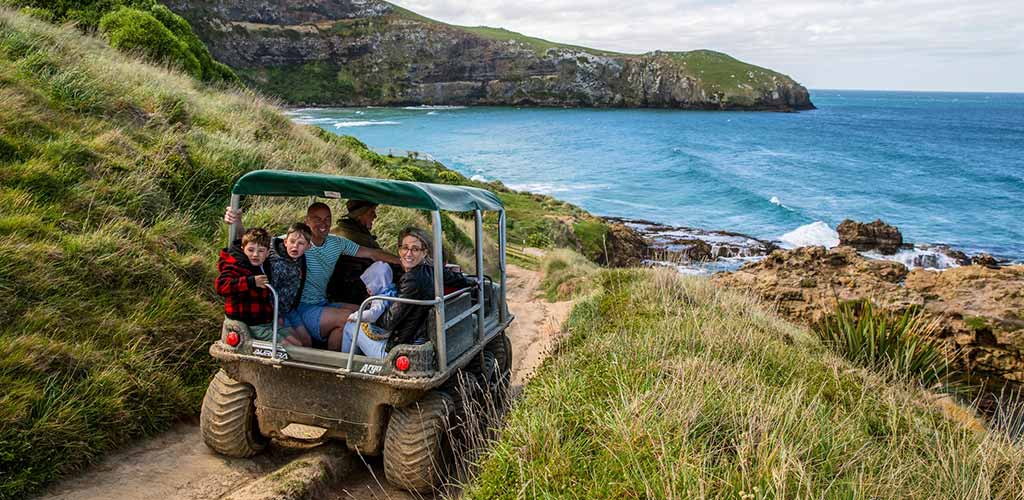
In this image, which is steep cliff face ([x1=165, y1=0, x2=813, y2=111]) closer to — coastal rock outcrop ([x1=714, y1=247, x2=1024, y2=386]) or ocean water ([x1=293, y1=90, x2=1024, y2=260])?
ocean water ([x1=293, y1=90, x2=1024, y2=260])

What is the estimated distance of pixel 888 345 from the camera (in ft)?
31.9

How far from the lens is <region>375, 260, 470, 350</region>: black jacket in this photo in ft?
17.7

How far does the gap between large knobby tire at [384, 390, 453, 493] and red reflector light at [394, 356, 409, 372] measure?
37cm

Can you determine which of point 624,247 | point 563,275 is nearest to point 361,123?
point 624,247

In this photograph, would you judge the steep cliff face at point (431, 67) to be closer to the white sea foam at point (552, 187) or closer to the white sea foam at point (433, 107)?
the white sea foam at point (433, 107)

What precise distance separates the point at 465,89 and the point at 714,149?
67.3m

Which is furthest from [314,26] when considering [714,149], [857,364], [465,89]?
[857,364]

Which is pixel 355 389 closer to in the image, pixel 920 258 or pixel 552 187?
pixel 920 258

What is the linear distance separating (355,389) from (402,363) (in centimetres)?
47

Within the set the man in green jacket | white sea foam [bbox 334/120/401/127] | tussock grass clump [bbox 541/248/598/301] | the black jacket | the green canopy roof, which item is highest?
the green canopy roof

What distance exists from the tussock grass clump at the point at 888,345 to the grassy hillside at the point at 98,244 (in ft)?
24.7

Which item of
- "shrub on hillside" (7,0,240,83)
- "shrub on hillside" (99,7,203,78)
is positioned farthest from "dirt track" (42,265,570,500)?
"shrub on hillside" (99,7,203,78)

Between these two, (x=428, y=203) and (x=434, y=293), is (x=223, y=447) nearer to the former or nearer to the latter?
(x=434, y=293)

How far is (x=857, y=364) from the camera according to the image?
31.9 feet
